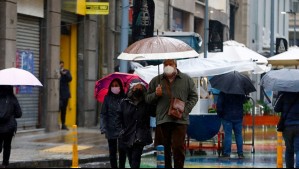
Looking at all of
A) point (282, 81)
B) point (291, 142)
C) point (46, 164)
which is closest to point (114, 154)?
point (46, 164)

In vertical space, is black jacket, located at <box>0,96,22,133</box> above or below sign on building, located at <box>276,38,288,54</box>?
below

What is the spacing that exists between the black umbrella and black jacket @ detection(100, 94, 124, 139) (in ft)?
13.7

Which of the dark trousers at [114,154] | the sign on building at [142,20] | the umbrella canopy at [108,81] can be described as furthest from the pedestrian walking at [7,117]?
the sign on building at [142,20]

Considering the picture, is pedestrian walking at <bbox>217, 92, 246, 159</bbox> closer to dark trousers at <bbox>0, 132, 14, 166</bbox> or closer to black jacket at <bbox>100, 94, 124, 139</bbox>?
black jacket at <bbox>100, 94, 124, 139</bbox>

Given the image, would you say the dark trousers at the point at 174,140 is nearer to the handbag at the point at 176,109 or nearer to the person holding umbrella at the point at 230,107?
the handbag at the point at 176,109

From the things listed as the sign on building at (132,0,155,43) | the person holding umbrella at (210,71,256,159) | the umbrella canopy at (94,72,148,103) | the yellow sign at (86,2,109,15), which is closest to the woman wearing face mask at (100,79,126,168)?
the umbrella canopy at (94,72,148,103)

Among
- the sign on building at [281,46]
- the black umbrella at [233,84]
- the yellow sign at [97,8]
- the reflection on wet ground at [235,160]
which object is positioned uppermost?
the yellow sign at [97,8]

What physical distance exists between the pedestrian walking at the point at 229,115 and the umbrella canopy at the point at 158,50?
3697mm

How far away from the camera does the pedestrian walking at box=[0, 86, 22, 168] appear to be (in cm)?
1445

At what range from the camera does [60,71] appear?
24109 mm

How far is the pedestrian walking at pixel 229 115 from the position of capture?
57.2ft

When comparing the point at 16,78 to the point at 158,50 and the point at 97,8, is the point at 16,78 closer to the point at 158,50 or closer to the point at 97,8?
the point at 158,50

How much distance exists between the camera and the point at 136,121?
42.4 feet

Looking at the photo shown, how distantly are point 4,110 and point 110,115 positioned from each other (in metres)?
2.13
